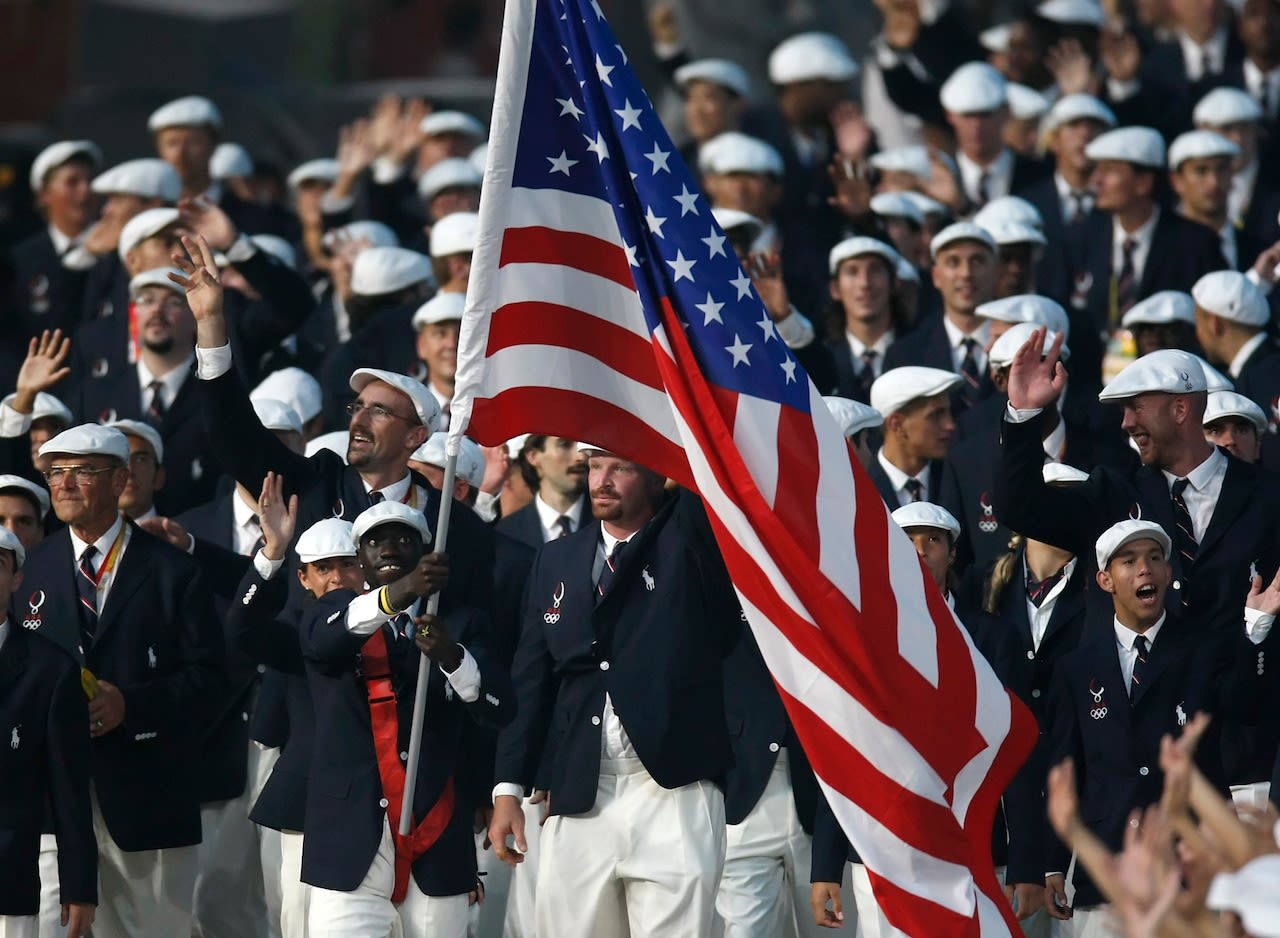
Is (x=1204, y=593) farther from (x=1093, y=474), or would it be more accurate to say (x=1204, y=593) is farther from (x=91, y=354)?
(x=91, y=354)

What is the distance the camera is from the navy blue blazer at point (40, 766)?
1049 cm

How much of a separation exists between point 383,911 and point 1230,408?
4407 millimetres

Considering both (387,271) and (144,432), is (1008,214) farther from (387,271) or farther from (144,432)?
(144,432)

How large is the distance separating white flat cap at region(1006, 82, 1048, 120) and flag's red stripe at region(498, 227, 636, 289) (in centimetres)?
900

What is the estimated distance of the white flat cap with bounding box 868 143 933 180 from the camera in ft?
54.7

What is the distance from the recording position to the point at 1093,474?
36.8 feet

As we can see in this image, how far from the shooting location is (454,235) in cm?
1494

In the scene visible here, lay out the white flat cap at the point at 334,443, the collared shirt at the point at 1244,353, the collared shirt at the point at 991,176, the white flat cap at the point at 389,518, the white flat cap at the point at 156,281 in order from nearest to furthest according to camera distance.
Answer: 1. the white flat cap at the point at 389,518
2. the white flat cap at the point at 334,443
3. the collared shirt at the point at 1244,353
4. the white flat cap at the point at 156,281
5. the collared shirt at the point at 991,176

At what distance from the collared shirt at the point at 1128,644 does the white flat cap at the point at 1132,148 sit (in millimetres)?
5239

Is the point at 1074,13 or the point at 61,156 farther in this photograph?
the point at 1074,13

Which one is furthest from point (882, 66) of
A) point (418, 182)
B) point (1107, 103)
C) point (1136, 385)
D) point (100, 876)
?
point (100, 876)

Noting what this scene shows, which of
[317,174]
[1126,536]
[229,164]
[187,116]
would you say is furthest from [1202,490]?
[229,164]

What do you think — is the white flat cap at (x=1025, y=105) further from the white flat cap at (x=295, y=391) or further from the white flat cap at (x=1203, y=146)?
the white flat cap at (x=295, y=391)

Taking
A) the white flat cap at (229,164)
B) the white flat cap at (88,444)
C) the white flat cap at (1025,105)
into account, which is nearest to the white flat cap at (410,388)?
the white flat cap at (88,444)
